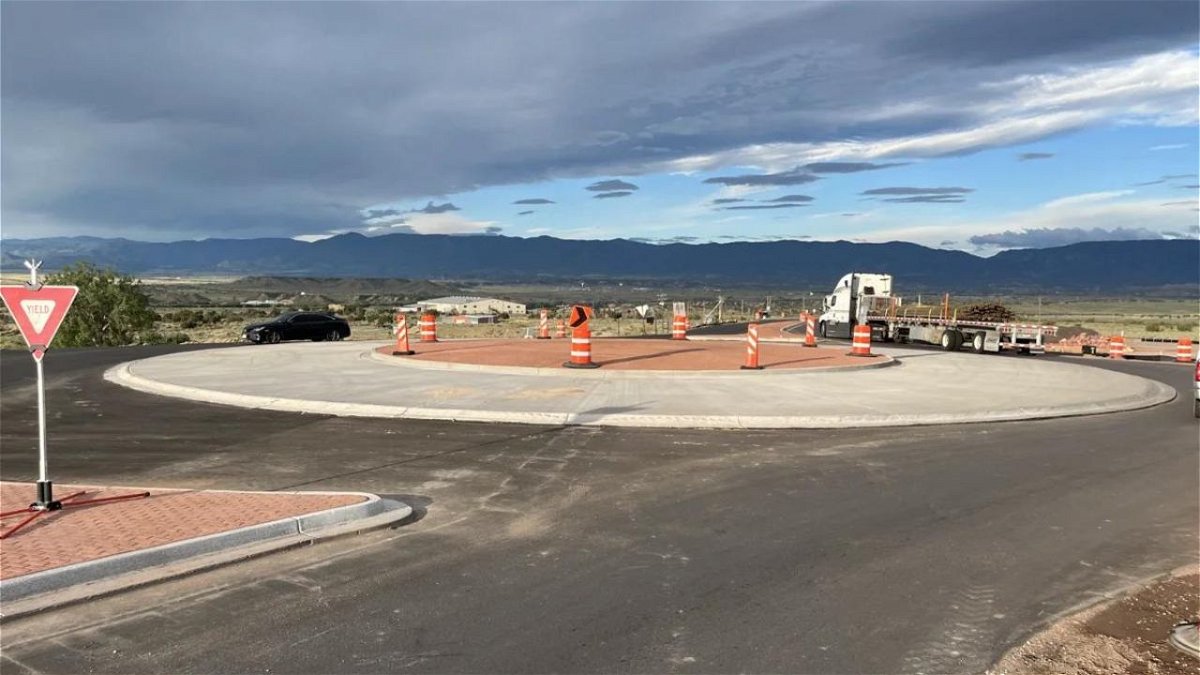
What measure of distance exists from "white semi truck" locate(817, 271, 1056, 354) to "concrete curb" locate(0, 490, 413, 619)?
28482 mm

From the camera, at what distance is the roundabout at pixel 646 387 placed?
13.2 m

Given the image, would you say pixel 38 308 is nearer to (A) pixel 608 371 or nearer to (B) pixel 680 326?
(A) pixel 608 371

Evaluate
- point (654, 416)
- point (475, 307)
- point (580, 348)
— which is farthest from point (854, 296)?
point (475, 307)

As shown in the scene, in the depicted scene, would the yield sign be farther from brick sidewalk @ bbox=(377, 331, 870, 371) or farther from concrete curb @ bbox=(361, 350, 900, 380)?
brick sidewalk @ bbox=(377, 331, 870, 371)

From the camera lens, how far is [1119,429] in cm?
1291

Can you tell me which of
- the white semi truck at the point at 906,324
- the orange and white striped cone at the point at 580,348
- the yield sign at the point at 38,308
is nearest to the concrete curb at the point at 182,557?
the yield sign at the point at 38,308

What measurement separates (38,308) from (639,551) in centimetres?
547

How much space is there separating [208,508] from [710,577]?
4.29 metres

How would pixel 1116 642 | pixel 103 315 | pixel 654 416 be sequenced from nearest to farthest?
pixel 1116 642 < pixel 654 416 < pixel 103 315

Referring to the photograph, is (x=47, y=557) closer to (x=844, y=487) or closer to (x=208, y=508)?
(x=208, y=508)

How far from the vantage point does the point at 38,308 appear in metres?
7.16

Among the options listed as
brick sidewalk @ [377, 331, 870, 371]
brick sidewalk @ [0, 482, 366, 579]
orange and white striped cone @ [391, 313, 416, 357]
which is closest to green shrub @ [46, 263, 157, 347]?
brick sidewalk @ [377, 331, 870, 371]

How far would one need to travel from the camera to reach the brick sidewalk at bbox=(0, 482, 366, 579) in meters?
5.86

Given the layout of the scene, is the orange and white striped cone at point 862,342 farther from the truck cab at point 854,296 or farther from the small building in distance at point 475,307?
A: the small building in distance at point 475,307
